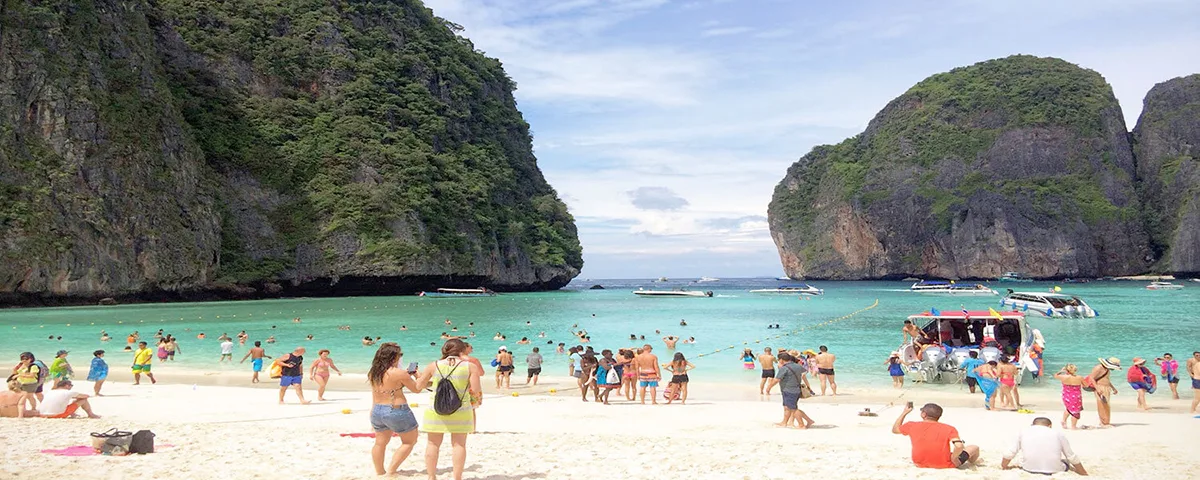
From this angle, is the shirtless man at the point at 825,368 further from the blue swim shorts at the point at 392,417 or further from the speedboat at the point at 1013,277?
the speedboat at the point at 1013,277

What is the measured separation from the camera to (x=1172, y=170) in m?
123

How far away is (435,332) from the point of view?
119 feet

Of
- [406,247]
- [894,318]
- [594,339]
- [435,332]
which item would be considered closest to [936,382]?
[594,339]

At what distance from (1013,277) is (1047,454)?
126 m

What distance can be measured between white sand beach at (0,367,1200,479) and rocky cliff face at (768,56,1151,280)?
118 meters

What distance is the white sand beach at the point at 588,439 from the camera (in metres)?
8.78

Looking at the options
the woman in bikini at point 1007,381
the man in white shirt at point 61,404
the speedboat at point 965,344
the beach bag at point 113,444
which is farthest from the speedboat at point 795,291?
the beach bag at point 113,444

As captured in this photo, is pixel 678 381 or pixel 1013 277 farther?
pixel 1013 277

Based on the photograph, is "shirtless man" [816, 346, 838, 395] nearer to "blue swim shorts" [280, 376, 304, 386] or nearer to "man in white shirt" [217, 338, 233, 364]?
"blue swim shorts" [280, 376, 304, 386]

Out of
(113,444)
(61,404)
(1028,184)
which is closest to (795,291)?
(1028,184)

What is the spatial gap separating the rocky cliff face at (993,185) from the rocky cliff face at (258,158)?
212 ft

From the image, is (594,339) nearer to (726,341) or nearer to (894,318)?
(726,341)

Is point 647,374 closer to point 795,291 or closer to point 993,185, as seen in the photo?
point 795,291

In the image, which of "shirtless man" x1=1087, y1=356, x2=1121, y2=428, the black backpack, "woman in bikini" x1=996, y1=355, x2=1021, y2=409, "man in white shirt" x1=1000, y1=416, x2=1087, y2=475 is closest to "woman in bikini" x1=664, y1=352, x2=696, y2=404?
"woman in bikini" x1=996, y1=355, x2=1021, y2=409
